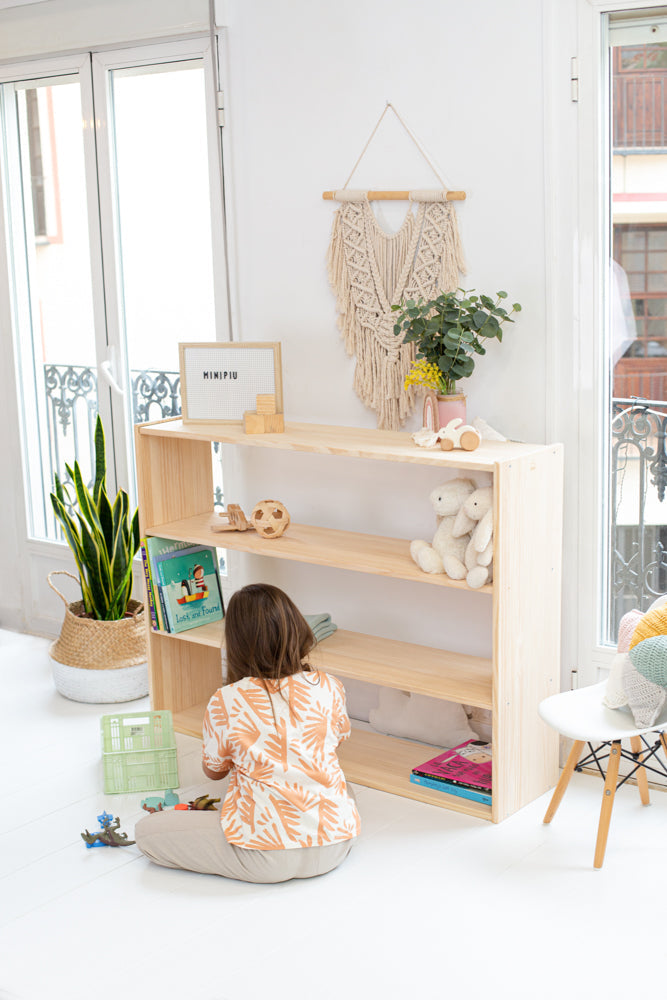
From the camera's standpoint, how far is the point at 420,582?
113 inches

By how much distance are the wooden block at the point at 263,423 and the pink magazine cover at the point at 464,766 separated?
39.1 inches

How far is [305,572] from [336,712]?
87cm

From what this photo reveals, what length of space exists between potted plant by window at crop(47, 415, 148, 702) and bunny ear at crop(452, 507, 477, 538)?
4.13 feet

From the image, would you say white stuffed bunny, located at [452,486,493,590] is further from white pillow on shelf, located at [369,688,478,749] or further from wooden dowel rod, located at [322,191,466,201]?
wooden dowel rod, located at [322,191,466,201]

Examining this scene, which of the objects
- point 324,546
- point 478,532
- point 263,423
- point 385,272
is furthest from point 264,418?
point 478,532

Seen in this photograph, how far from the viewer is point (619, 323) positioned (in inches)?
105

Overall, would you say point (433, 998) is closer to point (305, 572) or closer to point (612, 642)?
point (612, 642)

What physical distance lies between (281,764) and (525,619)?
72 centimetres

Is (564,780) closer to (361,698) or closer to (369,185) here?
(361,698)

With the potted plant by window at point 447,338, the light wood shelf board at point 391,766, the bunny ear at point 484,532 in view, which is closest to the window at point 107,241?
the potted plant by window at point 447,338

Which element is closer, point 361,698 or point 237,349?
point 237,349

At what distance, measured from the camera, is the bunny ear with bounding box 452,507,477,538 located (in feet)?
8.48

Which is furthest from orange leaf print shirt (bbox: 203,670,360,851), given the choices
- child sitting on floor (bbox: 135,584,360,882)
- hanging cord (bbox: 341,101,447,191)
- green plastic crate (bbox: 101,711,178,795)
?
hanging cord (bbox: 341,101,447,191)

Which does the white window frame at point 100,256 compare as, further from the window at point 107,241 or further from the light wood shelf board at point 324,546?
the light wood shelf board at point 324,546
